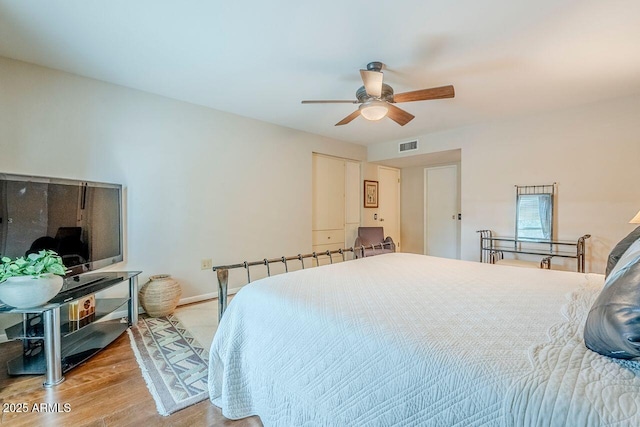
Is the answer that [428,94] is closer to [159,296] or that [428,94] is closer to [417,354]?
[417,354]

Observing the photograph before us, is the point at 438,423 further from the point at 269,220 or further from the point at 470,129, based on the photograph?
the point at 470,129

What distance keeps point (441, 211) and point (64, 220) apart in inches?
217

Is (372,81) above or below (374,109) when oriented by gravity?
above

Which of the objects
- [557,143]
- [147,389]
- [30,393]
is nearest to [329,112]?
[557,143]

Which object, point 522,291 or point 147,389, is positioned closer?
point 522,291

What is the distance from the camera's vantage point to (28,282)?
1.83 m

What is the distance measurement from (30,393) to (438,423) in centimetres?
238

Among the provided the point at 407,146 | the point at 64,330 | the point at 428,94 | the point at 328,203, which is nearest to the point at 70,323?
the point at 64,330

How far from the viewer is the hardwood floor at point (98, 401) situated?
61.1 inches

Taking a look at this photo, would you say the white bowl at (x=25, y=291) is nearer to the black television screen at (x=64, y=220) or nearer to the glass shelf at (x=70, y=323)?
the glass shelf at (x=70, y=323)

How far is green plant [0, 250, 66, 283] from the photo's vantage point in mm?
1857

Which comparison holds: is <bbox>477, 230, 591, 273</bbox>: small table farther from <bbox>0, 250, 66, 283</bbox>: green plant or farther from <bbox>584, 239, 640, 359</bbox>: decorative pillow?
<bbox>0, 250, 66, 283</bbox>: green plant

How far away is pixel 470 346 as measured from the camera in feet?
2.97

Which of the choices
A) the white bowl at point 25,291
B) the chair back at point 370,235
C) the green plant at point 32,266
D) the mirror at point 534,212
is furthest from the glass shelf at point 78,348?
the mirror at point 534,212
